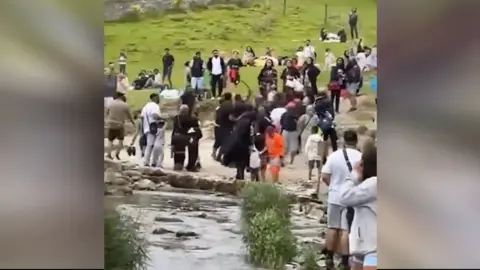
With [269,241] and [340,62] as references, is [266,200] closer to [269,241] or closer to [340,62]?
[269,241]

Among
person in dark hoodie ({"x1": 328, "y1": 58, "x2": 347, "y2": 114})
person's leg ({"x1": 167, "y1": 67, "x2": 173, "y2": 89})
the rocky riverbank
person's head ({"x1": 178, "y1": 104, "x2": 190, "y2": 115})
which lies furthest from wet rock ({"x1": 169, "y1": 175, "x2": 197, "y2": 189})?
person in dark hoodie ({"x1": 328, "y1": 58, "x2": 347, "y2": 114})

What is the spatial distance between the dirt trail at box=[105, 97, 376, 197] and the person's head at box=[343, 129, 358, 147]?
0.07 ft

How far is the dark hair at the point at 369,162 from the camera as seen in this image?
1.94 meters

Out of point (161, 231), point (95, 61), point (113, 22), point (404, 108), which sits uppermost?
point (113, 22)

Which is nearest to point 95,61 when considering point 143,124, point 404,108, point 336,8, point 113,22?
point 113,22

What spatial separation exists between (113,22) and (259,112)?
597 millimetres

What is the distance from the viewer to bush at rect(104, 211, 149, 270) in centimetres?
202

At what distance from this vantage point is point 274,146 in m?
1.98

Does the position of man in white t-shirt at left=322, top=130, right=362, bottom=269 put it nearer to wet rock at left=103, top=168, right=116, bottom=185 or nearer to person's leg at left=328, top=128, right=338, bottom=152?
person's leg at left=328, top=128, right=338, bottom=152

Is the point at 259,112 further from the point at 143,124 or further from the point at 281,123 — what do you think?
the point at 143,124

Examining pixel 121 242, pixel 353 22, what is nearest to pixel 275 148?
pixel 353 22

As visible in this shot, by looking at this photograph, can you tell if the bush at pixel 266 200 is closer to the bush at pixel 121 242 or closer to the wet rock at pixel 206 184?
the wet rock at pixel 206 184

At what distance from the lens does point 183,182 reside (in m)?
2.02

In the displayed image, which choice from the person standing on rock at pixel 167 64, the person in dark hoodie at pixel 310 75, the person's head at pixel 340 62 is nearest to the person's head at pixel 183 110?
the person standing on rock at pixel 167 64
